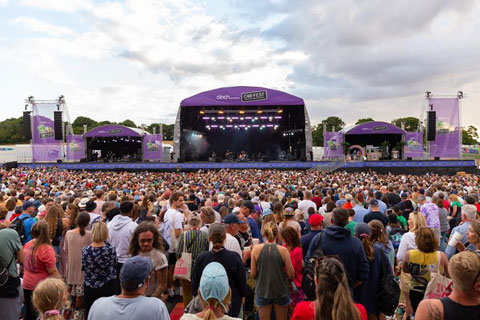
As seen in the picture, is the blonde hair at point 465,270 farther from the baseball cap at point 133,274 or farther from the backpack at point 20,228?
the backpack at point 20,228

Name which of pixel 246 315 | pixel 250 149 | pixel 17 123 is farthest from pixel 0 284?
pixel 17 123

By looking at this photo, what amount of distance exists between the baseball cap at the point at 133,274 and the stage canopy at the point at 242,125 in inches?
971

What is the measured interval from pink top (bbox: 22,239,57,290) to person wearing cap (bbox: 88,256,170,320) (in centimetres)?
177

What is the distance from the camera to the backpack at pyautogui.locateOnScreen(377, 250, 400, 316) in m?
3.02

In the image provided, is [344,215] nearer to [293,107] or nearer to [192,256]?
[192,256]

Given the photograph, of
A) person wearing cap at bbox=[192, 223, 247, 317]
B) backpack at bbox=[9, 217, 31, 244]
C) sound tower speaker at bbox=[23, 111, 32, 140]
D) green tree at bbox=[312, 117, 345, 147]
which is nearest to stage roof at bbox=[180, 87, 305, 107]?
sound tower speaker at bbox=[23, 111, 32, 140]

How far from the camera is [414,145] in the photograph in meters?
30.0

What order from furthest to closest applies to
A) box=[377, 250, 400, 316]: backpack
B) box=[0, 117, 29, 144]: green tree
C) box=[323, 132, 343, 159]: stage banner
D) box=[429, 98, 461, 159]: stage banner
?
box=[0, 117, 29, 144]: green tree
box=[323, 132, 343, 159]: stage banner
box=[429, 98, 461, 159]: stage banner
box=[377, 250, 400, 316]: backpack

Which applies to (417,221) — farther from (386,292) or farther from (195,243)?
(195,243)

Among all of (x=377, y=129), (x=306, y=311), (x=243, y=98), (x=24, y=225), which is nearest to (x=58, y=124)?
(x=243, y=98)

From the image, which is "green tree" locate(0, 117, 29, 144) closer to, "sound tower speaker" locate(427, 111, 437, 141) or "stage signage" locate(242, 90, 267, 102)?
"stage signage" locate(242, 90, 267, 102)

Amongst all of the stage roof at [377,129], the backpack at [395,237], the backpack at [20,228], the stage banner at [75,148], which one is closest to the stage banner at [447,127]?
the stage roof at [377,129]

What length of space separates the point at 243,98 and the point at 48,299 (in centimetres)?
2493

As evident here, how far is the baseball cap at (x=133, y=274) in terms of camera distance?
1.99 metres
